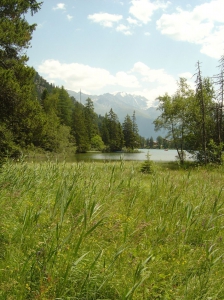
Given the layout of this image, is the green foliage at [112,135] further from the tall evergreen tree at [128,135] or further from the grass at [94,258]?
the grass at [94,258]

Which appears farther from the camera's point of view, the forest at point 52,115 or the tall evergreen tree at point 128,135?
the tall evergreen tree at point 128,135

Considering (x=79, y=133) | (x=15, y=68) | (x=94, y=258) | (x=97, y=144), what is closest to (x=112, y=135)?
(x=97, y=144)

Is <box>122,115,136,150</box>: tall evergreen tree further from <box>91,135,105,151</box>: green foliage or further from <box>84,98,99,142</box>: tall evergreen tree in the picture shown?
<box>91,135,105,151</box>: green foliage

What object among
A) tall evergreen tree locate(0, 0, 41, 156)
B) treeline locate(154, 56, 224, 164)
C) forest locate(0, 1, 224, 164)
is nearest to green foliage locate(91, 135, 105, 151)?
forest locate(0, 1, 224, 164)

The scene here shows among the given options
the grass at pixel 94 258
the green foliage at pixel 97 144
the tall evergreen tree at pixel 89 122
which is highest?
the tall evergreen tree at pixel 89 122

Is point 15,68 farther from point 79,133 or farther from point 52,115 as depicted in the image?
point 79,133

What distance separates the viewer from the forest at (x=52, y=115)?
1236cm

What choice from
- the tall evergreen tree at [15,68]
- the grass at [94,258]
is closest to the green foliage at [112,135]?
the tall evergreen tree at [15,68]

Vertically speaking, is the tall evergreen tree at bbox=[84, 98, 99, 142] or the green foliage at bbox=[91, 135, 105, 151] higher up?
the tall evergreen tree at bbox=[84, 98, 99, 142]

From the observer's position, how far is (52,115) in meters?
45.6

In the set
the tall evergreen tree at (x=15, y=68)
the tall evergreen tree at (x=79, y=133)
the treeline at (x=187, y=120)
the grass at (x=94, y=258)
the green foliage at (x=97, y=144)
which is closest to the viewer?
the grass at (x=94, y=258)

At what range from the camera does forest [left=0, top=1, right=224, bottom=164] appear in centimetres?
1236

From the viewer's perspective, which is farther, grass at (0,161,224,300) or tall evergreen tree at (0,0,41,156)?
tall evergreen tree at (0,0,41,156)

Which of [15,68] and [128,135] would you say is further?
[128,135]
